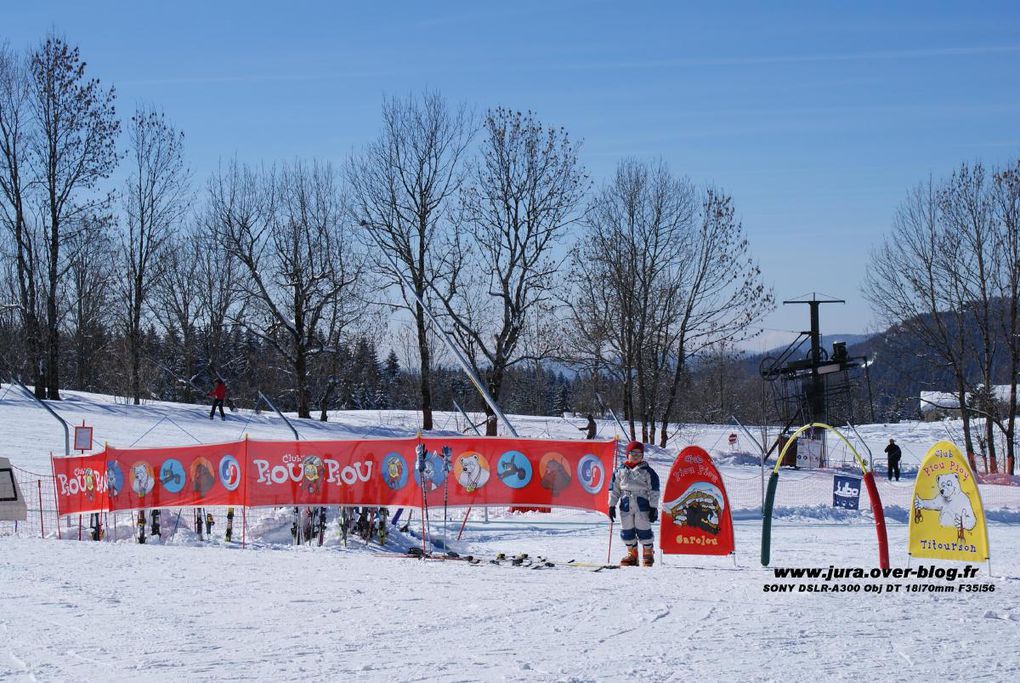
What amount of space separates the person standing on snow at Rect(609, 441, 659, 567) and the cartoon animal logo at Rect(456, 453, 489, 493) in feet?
9.58

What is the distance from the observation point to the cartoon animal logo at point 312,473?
16.7 meters

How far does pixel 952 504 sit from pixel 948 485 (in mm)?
210

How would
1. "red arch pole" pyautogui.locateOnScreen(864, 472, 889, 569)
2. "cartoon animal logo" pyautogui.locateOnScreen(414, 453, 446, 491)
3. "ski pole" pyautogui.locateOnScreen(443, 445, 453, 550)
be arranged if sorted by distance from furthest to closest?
1. "cartoon animal logo" pyautogui.locateOnScreen(414, 453, 446, 491)
2. "ski pole" pyautogui.locateOnScreen(443, 445, 453, 550)
3. "red arch pole" pyautogui.locateOnScreen(864, 472, 889, 569)

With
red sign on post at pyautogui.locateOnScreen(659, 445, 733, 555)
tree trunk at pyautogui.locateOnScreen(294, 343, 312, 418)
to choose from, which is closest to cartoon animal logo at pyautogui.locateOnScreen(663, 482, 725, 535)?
red sign on post at pyautogui.locateOnScreen(659, 445, 733, 555)

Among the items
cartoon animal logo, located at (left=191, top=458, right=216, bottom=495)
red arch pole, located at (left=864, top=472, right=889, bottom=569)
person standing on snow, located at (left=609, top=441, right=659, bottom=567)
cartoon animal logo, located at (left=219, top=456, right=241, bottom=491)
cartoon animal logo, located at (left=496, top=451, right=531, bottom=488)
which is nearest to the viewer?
red arch pole, located at (left=864, top=472, right=889, bottom=569)

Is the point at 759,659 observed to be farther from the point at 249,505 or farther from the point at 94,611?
the point at 249,505

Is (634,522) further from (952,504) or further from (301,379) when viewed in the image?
(301,379)

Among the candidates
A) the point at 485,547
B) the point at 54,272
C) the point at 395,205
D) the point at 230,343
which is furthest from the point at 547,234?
the point at 230,343

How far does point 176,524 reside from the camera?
59.9 feet

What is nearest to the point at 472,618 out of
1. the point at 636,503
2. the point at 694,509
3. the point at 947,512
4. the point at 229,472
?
the point at 636,503

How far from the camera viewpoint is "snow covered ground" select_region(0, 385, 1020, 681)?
741 centimetres

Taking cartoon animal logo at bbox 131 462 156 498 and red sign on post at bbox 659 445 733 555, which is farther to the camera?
cartoon animal logo at bbox 131 462 156 498

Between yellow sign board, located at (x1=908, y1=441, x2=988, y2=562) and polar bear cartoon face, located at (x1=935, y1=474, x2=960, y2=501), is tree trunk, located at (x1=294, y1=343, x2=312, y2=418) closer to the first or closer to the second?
yellow sign board, located at (x1=908, y1=441, x2=988, y2=562)

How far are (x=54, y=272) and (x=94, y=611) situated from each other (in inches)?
A: 1359
